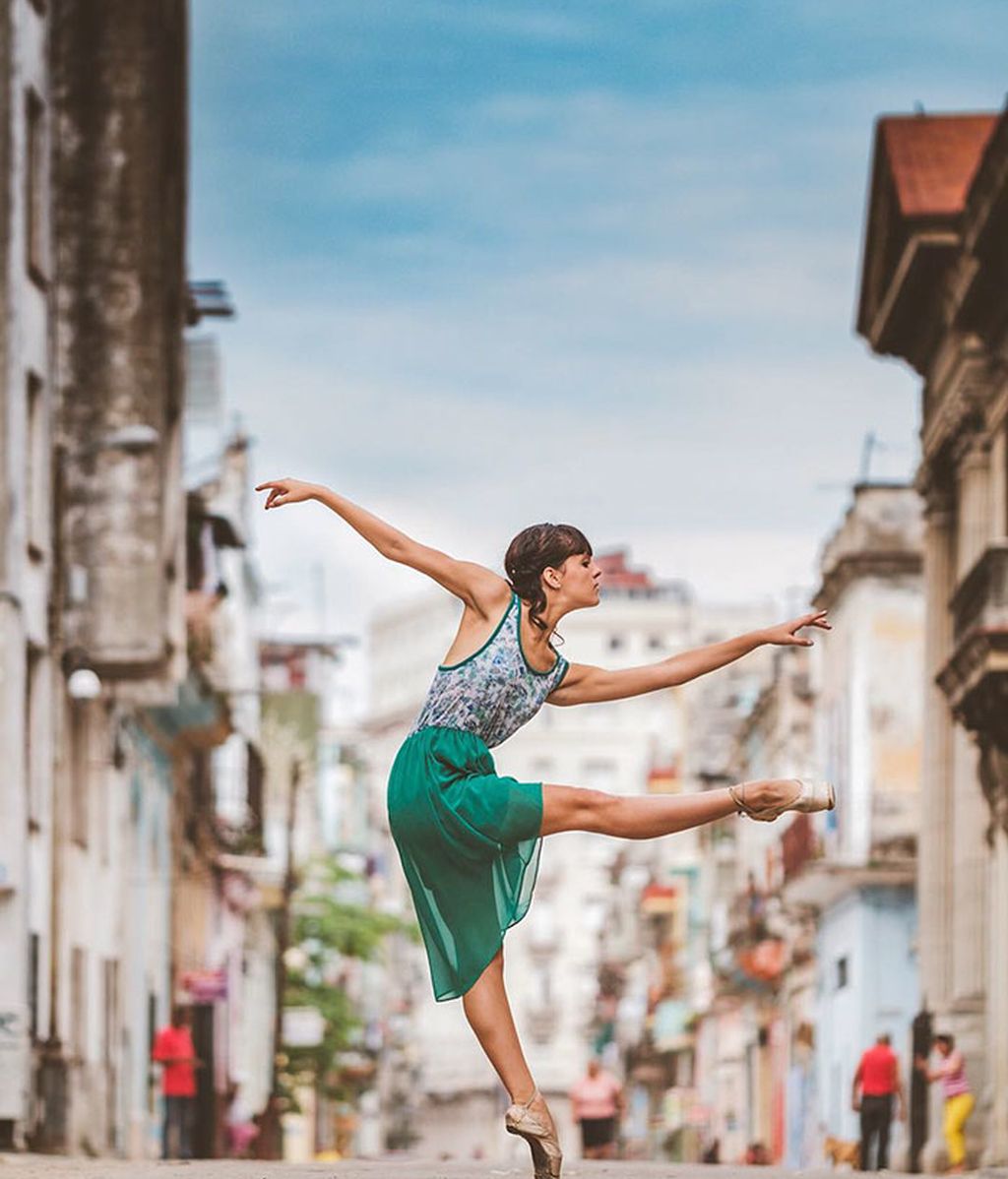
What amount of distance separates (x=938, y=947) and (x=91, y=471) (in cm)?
1158

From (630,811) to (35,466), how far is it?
26451 mm

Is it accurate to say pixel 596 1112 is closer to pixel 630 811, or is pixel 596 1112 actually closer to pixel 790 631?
pixel 790 631

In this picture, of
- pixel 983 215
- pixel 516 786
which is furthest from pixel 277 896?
pixel 516 786

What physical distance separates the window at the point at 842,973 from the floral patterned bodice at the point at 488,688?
50.4m

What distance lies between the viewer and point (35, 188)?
123ft

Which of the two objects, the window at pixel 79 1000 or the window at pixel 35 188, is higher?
the window at pixel 35 188

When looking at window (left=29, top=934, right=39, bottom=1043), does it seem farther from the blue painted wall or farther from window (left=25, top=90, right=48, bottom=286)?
the blue painted wall

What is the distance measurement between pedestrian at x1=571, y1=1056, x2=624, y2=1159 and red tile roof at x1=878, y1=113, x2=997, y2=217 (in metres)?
14.3

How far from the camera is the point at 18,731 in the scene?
109 ft

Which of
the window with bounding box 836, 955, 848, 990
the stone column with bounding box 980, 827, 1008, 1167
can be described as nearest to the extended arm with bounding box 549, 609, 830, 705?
the stone column with bounding box 980, 827, 1008, 1167

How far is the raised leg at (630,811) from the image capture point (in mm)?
11758

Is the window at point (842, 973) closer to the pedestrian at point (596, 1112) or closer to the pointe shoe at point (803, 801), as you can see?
the pedestrian at point (596, 1112)

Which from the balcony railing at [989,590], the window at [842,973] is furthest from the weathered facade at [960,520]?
the window at [842,973]

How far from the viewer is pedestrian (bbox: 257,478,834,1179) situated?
11891 mm
